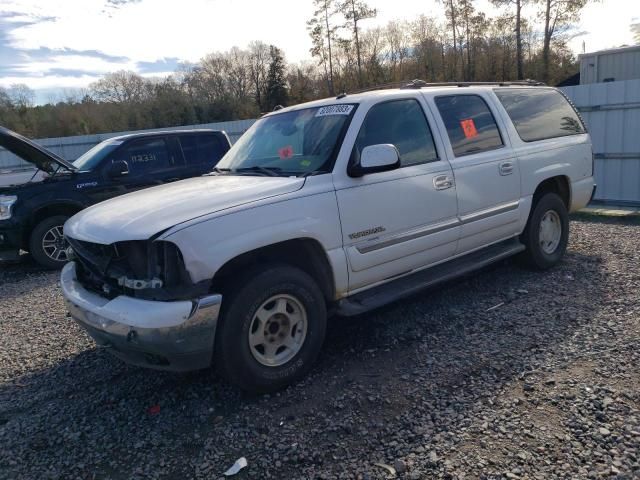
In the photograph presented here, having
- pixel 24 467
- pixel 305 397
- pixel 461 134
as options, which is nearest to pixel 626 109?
pixel 461 134

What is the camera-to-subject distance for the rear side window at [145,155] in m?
8.15

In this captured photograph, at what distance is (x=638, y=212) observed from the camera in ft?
28.2

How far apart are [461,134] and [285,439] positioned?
3087 millimetres

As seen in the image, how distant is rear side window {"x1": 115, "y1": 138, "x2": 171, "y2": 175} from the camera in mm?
8148

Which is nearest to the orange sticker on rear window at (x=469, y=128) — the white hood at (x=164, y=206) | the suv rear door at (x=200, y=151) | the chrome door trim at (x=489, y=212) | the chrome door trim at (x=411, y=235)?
the chrome door trim at (x=489, y=212)

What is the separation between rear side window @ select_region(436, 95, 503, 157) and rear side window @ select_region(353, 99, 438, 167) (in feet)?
0.93

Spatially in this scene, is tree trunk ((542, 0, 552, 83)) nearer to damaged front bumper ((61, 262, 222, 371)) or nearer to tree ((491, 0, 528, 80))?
tree ((491, 0, 528, 80))

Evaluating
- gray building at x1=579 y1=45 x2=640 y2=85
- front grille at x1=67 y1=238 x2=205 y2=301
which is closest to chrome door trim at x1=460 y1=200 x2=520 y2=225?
front grille at x1=67 y1=238 x2=205 y2=301

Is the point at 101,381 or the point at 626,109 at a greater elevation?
the point at 626,109

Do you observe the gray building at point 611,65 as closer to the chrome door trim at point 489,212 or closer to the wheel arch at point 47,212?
the chrome door trim at point 489,212

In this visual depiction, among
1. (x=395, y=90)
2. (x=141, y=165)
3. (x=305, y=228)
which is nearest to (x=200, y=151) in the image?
(x=141, y=165)

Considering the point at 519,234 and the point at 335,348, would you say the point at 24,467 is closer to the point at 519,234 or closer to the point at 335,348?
the point at 335,348

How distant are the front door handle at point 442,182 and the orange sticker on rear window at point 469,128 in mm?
592

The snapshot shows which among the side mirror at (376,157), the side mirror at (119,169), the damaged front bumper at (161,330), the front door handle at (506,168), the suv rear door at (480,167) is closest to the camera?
the damaged front bumper at (161,330)
